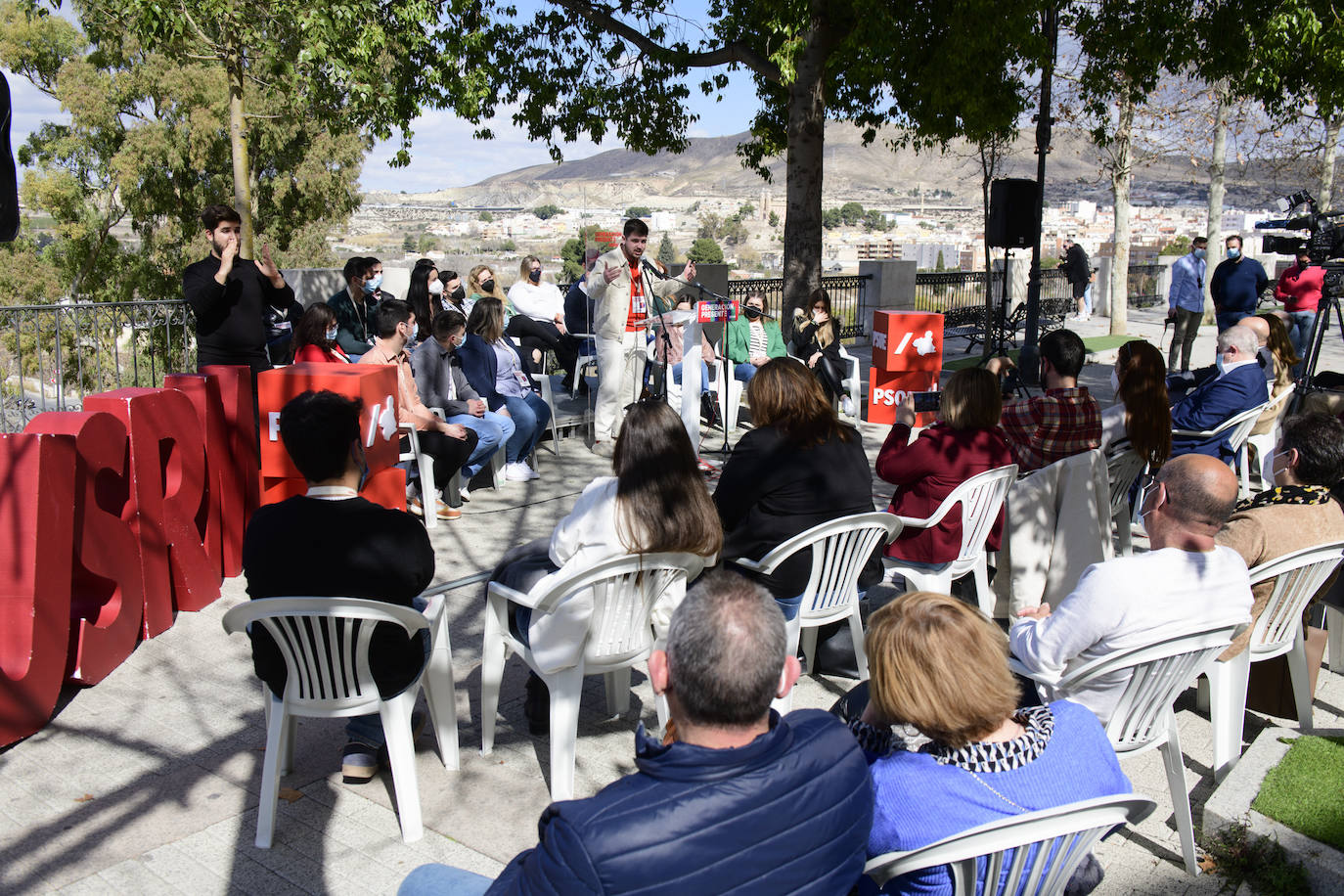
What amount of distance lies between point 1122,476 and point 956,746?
3943 mm

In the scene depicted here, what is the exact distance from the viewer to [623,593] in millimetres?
3541

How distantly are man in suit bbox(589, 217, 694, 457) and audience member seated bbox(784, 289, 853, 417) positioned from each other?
4.09 ft

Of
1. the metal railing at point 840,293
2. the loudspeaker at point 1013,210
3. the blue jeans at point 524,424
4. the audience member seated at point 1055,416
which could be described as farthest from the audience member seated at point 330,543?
the metal railing at point 840,293

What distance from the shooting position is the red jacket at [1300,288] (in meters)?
12.0

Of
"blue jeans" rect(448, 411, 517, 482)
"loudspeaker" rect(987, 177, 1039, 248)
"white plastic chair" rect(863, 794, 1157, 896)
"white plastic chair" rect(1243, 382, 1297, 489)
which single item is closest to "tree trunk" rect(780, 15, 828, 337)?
"loudspeaker" rect(987, 177, 1039, 248)

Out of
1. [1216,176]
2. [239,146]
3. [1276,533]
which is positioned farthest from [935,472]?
[1216,176]

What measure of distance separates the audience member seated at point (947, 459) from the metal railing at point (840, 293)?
447 inches

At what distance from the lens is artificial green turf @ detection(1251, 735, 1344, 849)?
3.24 meters

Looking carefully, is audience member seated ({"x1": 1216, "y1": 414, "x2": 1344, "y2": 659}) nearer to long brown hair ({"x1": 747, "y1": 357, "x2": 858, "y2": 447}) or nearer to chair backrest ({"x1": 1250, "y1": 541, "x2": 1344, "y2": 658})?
chair backrest ({"x1": 1250, "y1": 541, "x2": 1344, "y2": 658})

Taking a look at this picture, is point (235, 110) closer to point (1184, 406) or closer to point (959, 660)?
point (1184, 406)

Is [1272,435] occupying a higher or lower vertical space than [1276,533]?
lower

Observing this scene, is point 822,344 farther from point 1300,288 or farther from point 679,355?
point 1300,288

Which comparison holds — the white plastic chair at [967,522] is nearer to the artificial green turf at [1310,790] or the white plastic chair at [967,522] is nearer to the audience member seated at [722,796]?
the artificial green turf at [1310,790]

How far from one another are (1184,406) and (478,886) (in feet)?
19.4
